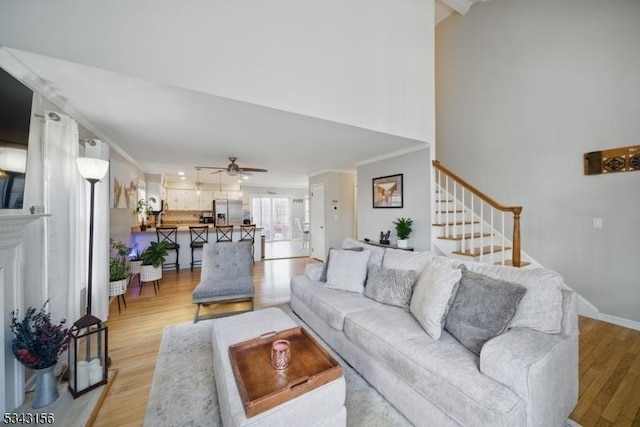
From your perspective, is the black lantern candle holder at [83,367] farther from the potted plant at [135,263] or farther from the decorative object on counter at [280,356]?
the potted plant at [135,263]

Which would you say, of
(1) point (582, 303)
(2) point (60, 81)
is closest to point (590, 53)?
(1) point (582, 303)

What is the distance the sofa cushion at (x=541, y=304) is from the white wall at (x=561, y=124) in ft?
7.65

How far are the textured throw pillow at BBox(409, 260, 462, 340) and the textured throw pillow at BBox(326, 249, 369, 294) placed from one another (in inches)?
28.8

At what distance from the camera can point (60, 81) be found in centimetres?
194

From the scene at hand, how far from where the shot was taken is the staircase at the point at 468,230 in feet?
10.5

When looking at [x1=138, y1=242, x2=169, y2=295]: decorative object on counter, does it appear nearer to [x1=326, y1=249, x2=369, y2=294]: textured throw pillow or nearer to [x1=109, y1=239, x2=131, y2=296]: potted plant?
[x1=109, y1=239, x2=131, y2=296]: potted plant

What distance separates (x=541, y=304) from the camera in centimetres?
148

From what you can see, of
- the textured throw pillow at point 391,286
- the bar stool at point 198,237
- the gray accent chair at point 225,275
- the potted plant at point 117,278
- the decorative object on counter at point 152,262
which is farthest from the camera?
the bar stool at point 198,237

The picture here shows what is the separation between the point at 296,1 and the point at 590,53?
360cm

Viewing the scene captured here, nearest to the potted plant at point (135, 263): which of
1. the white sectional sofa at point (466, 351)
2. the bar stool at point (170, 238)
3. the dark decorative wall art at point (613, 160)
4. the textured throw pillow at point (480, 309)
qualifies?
the bar stool at point (170, 238)

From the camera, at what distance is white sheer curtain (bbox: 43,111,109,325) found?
1.93 metres

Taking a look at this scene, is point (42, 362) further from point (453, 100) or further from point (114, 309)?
point (453, 100)

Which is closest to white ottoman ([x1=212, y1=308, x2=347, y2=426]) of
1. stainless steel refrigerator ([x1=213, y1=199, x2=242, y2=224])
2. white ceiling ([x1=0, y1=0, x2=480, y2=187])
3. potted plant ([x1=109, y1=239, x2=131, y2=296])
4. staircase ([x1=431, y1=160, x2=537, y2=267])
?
white ceiling ([x1=0, y1=0, x2=480, y2=187])

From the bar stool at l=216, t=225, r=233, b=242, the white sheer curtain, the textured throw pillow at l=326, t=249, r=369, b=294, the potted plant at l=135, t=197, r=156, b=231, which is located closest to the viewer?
the white sheer curtain
